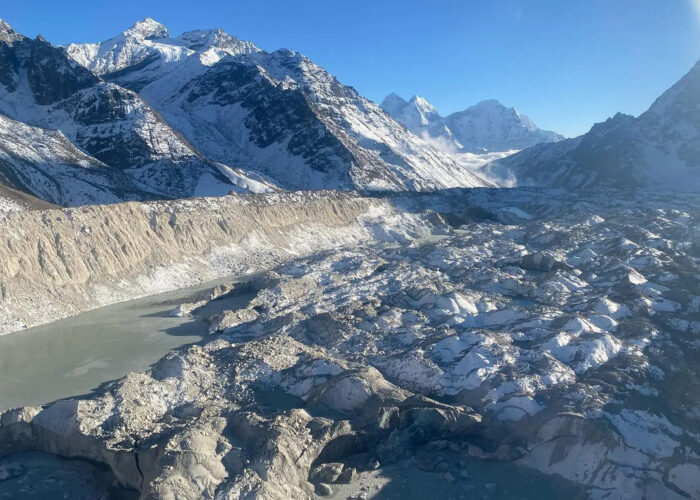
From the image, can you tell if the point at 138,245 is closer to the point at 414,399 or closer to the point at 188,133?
the point at 414,399

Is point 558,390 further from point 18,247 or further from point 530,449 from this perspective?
point 18,247

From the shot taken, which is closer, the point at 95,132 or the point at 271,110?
the point at 95,132

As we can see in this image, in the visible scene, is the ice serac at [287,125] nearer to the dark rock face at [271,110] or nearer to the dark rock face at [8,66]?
the dark rock face at [271,110]

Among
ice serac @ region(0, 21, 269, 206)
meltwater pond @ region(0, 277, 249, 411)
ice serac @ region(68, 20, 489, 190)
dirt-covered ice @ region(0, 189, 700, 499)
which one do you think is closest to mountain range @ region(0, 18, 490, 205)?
ice serac @ region(0, 21, 269, 206)

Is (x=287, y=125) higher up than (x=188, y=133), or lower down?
lower down

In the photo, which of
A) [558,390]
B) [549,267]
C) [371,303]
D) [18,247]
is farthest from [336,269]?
[558,390]

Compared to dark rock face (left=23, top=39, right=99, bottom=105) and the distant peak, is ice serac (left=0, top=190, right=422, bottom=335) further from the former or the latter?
the distant peak

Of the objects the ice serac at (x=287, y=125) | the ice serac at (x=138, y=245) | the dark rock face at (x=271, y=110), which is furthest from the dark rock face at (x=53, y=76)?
the ice serac at (x=138, y=245)

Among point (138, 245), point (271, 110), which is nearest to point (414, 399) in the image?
point (138, 245)
